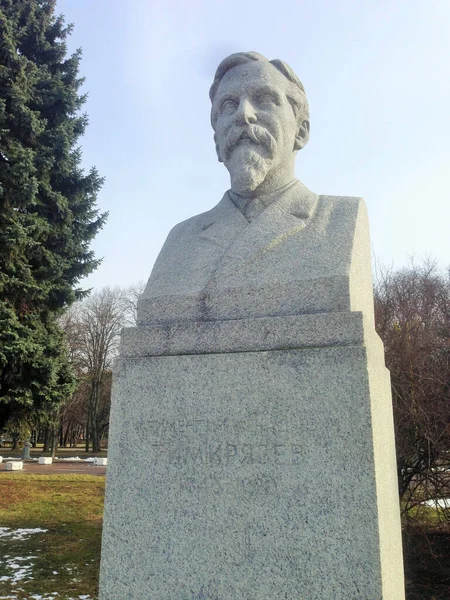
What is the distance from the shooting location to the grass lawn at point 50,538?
6.58m

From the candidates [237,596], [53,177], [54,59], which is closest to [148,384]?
[237,596]

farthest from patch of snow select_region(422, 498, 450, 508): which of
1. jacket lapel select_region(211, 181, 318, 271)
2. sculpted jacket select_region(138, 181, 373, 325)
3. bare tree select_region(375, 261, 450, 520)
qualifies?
jacket lapel select_region(211, 181, 318, 271)

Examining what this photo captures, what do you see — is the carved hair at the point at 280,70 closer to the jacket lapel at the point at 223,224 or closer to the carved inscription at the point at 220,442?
the jacket lapel at the point at 223,224

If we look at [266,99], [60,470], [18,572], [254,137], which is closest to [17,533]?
[18,572]

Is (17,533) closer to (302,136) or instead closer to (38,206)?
(38,206)

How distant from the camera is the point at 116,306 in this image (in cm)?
3362

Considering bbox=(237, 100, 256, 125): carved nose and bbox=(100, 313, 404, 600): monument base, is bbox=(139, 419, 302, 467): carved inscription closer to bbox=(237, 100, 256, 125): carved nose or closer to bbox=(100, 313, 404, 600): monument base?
bbox=(100, 313, 404, 600): monument base

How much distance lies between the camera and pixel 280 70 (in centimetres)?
345

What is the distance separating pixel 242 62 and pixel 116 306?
1226 inches

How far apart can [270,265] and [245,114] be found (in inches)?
39.3

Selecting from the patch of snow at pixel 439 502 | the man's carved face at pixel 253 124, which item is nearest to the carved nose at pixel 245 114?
the man's carved face at pixel 253 124

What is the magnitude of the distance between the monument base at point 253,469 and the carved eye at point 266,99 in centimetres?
152

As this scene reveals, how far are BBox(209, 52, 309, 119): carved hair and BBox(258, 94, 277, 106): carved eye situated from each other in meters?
0.18

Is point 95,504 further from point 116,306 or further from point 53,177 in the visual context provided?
point 116,306
